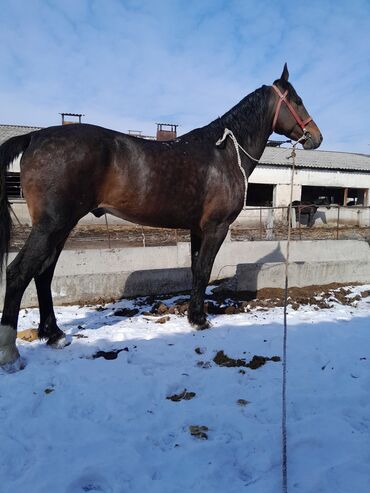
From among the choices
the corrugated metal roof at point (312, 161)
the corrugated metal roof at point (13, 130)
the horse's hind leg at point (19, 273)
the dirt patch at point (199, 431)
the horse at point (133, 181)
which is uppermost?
the corrugated metal roof at point (13, 130)

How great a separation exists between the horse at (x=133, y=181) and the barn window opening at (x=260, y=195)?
2163 centimetres

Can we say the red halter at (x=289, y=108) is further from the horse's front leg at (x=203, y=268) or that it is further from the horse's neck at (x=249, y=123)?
the horse's front leg at (x=203, y=268)

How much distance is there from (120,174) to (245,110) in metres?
1.88

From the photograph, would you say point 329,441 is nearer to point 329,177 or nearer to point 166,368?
point 166,368

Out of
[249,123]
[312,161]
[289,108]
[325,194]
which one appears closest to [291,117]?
[289,108]

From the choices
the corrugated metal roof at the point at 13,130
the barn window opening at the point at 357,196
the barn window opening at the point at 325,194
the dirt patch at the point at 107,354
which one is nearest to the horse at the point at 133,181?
the dirt patch at the point at 107,354

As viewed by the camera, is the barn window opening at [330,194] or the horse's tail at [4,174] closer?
the horse's tail at [4,174]

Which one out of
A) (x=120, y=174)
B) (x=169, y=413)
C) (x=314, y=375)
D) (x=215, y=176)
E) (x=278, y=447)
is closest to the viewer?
(x=278, y=447)

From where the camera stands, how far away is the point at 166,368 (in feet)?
9.54

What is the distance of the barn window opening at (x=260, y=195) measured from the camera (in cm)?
2570

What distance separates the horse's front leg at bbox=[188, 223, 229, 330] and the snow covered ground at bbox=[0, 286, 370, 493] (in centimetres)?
27

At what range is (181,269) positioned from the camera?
5.80m

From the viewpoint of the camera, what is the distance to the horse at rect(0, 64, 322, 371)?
2900mm

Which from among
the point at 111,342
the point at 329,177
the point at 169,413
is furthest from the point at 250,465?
the point at 329,177
